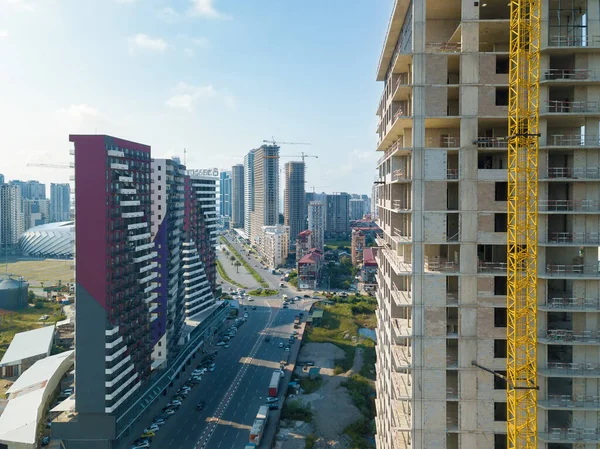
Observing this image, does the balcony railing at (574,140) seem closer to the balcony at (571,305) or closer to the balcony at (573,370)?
the balcony at (571,305)

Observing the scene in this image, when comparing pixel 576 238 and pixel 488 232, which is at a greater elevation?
pixel 488 232

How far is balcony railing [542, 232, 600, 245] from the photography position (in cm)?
1872

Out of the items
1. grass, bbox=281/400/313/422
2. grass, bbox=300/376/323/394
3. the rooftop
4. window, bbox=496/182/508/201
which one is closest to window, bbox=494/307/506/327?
window, bbox=496/182/508/201

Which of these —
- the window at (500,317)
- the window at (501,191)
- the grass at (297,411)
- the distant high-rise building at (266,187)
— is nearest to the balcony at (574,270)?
the window at (500,317)

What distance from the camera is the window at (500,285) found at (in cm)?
2045

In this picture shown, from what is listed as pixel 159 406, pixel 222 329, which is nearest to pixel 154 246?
pixel 159 406

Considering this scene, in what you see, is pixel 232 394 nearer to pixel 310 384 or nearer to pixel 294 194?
pixel 310 384

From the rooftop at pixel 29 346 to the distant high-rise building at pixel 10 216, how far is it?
434 ft

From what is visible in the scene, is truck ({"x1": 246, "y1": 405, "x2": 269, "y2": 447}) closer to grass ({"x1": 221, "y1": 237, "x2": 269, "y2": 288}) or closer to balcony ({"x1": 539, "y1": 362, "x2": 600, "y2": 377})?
balcony ({"x1": 539, "y1": 362, "x2": 600, "y2": 377})

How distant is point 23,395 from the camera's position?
50.6 meters

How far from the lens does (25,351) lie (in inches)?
2635

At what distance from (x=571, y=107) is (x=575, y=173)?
2.82m

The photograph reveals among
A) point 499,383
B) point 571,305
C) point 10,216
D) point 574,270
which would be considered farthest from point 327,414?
point 10,216

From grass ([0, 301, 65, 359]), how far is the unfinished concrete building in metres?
79.1
